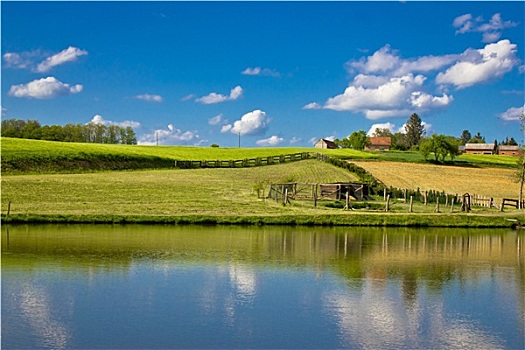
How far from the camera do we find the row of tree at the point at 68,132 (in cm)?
12794

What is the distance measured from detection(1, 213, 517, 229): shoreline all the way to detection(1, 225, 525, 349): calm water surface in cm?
545

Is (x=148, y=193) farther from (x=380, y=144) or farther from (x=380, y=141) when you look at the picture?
(x=380, y=141)

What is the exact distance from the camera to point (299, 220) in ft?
128

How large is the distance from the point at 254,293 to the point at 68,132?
136352 millimetres

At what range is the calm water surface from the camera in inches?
553

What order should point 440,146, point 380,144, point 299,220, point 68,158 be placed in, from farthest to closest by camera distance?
1. point 380,144
2. point 440,146
3. point 68,158
4. point 299,220

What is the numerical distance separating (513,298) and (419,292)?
9.74 ft

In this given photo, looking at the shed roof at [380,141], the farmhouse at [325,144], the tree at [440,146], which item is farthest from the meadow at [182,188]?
the shed roof at [380,141]

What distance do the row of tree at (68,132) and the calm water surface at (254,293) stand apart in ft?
342

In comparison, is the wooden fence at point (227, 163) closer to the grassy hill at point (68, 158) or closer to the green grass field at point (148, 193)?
the grassy hill at point (68, 158)

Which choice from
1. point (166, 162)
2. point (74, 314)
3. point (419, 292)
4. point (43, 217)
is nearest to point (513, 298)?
point (419, 292)

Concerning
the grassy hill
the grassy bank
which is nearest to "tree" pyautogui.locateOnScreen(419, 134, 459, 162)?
the grassy hill

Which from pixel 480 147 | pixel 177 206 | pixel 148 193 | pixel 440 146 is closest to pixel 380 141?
pixel 480 147

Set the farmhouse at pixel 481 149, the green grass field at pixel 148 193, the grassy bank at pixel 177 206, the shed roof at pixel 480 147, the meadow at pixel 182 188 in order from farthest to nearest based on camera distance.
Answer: the shed roof at pixel 480 147, the farmhouse at pixel 481 149, the green grass field at pixel 148 193, the meadow at pixel 182 188, the grassy bank at pixel 177 206
